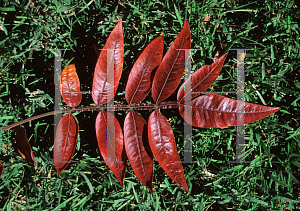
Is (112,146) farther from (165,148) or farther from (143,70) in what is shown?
(143,70)

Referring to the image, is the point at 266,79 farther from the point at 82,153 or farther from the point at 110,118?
the point at 82,153

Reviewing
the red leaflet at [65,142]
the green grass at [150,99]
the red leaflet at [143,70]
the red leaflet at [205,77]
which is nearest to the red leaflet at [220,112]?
the red leaflet at [205,77]

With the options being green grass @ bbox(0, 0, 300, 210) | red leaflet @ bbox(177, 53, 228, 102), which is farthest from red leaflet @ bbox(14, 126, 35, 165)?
red leaflet @ bbox(177, 53, 228, 102)

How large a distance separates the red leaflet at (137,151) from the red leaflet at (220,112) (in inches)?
11.6

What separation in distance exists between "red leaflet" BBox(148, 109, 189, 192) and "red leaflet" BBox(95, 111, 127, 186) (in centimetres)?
19

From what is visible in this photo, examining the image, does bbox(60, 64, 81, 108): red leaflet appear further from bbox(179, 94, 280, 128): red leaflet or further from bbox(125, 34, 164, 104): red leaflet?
bbox(179, 94, 280, 128): red leaflet

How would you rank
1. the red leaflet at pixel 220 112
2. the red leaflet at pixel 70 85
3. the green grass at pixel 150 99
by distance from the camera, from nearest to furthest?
the red leaflet at pixel 220 112
the red leaflet at pixel 70 85
the green grass at pixel 150 99

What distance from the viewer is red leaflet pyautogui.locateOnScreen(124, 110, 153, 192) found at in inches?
46.4

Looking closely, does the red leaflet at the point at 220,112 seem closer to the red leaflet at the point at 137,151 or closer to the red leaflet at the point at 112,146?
the red leaflet at the point at 137,151

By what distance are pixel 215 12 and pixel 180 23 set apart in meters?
0.30

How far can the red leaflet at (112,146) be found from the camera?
120 centimetres

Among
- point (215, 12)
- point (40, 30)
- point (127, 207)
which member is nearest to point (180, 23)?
point (215, 12)

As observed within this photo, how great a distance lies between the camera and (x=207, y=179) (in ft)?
5.43

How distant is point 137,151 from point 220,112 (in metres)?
0.51
